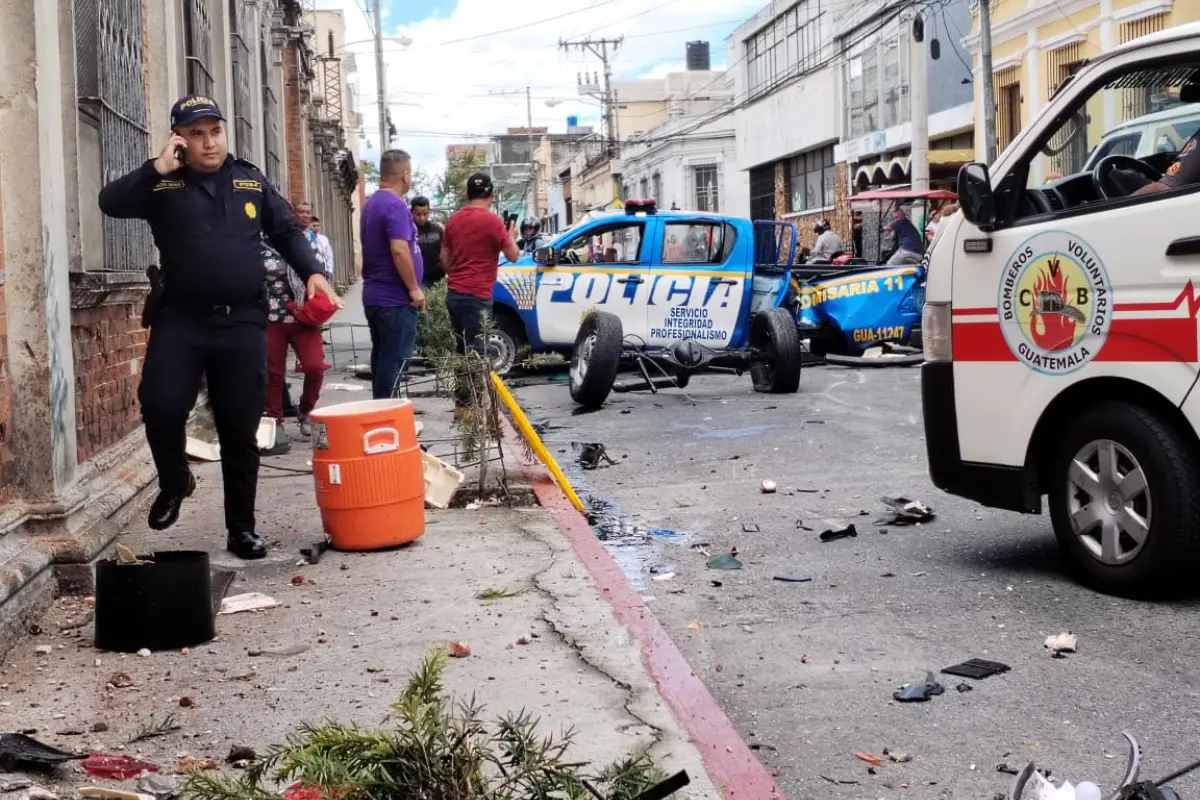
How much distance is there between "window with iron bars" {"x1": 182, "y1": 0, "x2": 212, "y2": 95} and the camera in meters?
11.5

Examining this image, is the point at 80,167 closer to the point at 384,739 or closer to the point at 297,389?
the point at 384,739

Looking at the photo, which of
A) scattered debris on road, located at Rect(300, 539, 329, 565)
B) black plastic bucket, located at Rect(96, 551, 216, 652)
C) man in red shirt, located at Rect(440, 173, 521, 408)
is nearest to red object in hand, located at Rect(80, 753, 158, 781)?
black plastic bucket, located at Rect(96, 551, 216, 652)

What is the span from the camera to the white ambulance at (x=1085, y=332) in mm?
5312

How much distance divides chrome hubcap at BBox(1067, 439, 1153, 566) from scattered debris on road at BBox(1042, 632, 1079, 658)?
63cm

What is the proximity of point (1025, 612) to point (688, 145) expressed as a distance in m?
57.5

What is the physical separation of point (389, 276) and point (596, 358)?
349cm

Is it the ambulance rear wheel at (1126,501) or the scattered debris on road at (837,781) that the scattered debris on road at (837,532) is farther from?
the scattered debris on road at (837,781)

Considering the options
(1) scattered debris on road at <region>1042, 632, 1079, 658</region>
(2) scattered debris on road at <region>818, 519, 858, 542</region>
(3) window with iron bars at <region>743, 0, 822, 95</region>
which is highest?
(3) window with iron bars at <region>743, 0, 822, 95</region>

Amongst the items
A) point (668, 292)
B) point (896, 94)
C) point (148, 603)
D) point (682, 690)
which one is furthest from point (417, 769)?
point (896, 94)

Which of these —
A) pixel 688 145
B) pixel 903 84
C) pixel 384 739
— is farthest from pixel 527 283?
pixel 688 145

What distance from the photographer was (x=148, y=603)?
190 inches

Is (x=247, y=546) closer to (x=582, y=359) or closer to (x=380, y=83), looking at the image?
(x=582, y=359)

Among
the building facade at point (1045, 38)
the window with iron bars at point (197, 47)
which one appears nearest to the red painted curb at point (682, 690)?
the window with iron bars at point (197, 47)

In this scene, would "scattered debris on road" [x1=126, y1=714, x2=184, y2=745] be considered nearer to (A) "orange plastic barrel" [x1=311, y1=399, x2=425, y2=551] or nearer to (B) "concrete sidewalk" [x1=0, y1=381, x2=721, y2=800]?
(B) "concrete sidewalk" [x1=0, y1=381, x2=721, y2=800]
